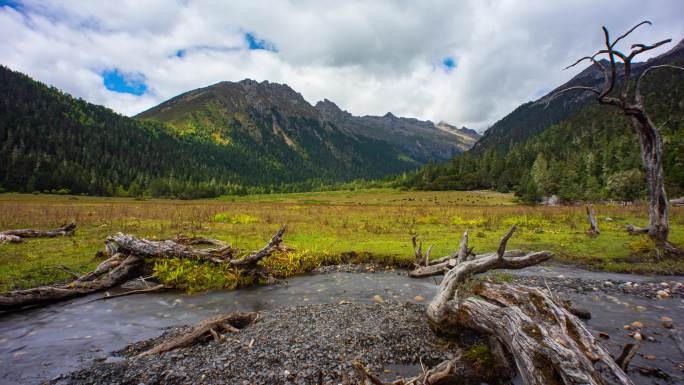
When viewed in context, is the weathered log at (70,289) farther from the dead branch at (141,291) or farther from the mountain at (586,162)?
the mountain at (586,162)

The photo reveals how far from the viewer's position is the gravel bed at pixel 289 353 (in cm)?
689

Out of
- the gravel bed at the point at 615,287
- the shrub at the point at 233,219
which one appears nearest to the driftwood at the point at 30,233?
the shrub at the point at 233,219

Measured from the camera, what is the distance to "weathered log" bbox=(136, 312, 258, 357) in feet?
26.9

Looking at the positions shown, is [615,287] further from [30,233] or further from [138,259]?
[30,233]

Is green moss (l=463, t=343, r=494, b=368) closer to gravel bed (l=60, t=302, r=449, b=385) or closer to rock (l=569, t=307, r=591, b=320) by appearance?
gravel bed (l=60, t=302, r=449, b=385)

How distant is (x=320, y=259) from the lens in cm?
1873

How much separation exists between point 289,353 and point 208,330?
2.65m

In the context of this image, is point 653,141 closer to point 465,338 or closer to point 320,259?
point 465,338

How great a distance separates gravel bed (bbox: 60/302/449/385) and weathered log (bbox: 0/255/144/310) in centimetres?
578

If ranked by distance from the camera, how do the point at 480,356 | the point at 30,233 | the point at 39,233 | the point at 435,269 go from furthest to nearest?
the point at 39,233 < the point at 30,233 < the point at 435,269 < the point at 480,356

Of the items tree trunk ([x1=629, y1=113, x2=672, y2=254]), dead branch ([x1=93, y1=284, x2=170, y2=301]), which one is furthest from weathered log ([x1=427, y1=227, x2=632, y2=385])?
tree trunk ([x1=629, y1=113, x2=672, y2=254])

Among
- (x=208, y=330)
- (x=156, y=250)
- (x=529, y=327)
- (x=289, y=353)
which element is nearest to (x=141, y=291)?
(x=156, y=250)

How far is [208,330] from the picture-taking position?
895 centimetres

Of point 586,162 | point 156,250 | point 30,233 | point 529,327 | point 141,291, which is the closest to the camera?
point 529,327
